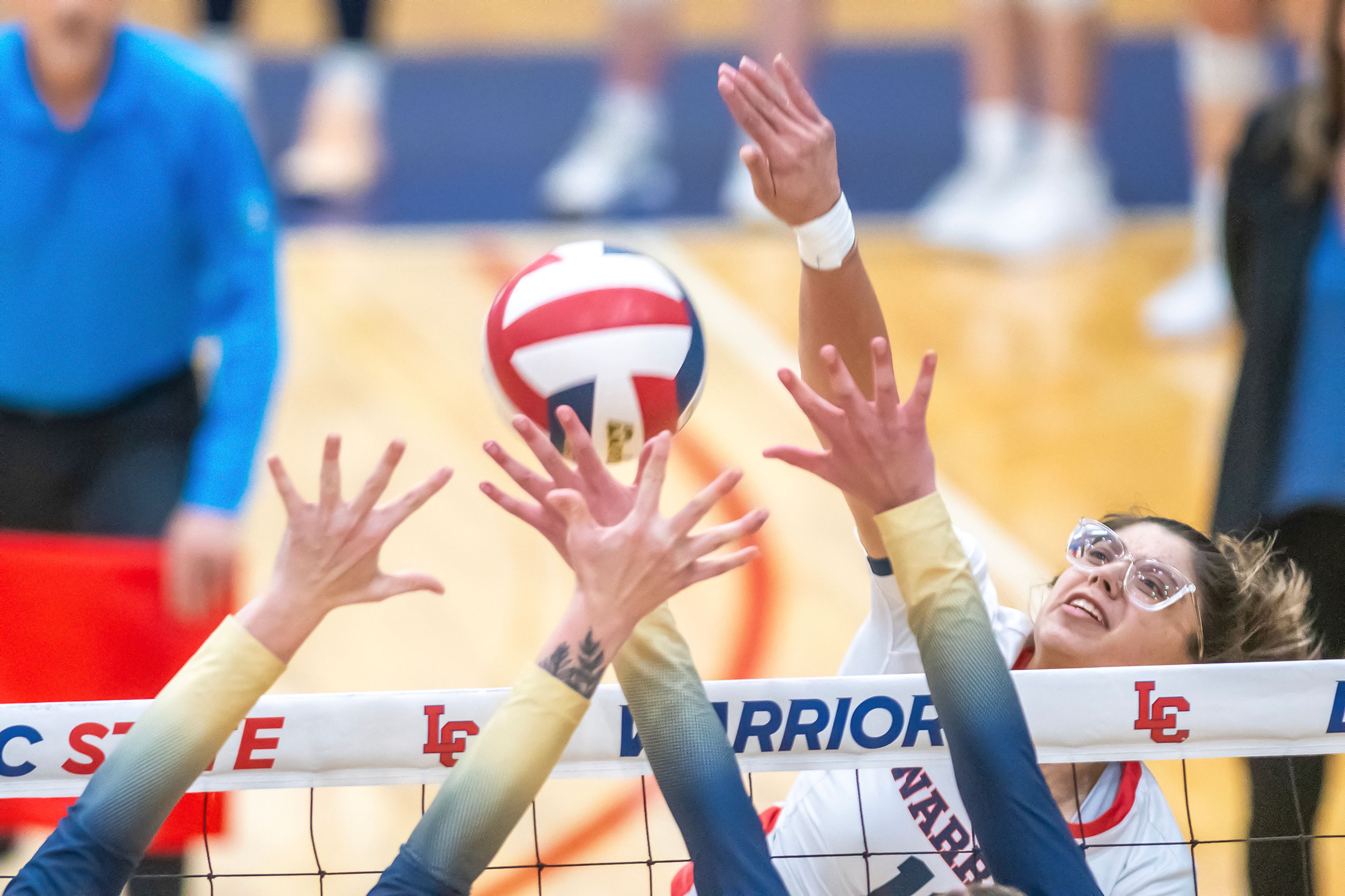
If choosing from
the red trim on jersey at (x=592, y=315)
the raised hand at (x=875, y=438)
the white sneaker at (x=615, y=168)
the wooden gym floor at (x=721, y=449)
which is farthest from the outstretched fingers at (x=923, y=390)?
the white sneaker at (x=615, y=168)

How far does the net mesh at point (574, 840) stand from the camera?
3062 mm

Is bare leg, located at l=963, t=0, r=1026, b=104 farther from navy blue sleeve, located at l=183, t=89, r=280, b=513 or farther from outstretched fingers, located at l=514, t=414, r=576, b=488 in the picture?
outstretched fingers, located at l=514, t=414, r=576, b=488

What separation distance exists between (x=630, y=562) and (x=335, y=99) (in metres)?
5.89

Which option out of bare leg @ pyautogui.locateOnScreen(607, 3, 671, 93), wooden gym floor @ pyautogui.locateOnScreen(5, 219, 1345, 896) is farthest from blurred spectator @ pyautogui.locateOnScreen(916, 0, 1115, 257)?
bare leg @ pyautogui.locateOnScreen(607, 3, 671, 93)

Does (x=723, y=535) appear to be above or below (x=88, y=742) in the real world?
above

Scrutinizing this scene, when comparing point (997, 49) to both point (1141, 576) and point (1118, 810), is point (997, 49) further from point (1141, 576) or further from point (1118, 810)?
point (1118, 810)

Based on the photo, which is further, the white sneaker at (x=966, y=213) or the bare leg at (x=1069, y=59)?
the white sneaker at (x=966, y=213)

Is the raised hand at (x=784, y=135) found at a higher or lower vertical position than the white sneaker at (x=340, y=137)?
lower

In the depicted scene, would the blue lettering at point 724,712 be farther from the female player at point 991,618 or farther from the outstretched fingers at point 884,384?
the outstretched fingers at point 884,384

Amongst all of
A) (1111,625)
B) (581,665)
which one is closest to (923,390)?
(581,665)

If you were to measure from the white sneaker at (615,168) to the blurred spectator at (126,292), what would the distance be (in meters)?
3.84

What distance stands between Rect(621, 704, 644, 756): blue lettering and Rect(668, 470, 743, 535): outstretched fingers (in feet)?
1.37

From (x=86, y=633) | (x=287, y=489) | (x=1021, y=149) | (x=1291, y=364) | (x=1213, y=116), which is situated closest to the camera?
(x=287, y=489)

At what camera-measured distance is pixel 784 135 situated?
2.01 metres
